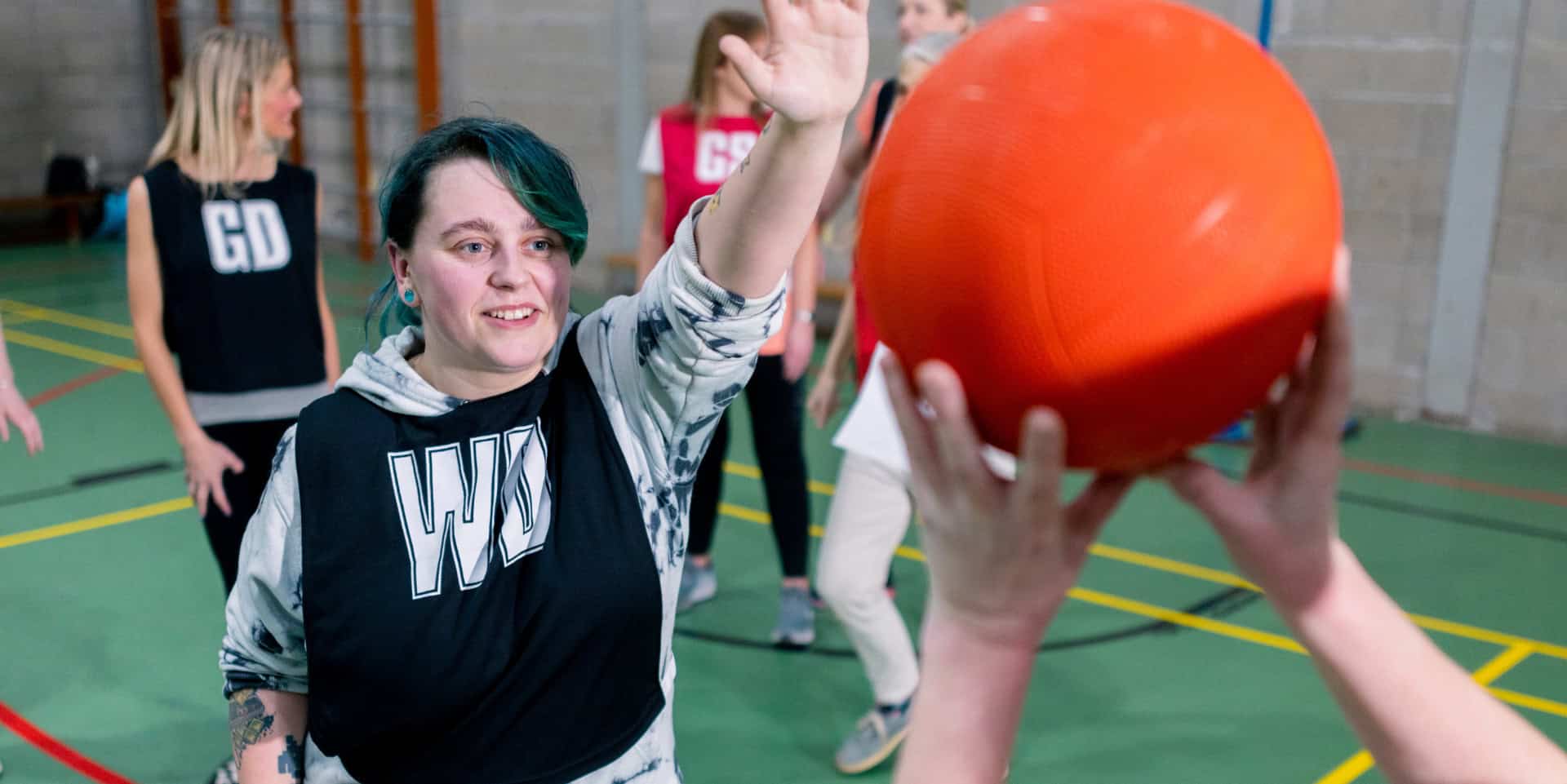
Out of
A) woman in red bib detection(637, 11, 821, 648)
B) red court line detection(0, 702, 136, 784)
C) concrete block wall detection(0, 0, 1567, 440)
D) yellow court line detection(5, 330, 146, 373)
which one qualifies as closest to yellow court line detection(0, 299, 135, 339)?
yellow court line detection(5, 330, 146, 373)

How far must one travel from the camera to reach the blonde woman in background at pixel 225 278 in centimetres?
351

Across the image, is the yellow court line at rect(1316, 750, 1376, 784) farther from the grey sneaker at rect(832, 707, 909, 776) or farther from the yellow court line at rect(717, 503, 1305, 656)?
the grey sneaker at rect(832, 707, 909, 776)

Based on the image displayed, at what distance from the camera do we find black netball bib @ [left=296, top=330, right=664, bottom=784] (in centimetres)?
183

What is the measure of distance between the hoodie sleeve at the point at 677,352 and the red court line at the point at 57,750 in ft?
7.83

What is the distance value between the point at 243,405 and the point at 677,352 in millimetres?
2212

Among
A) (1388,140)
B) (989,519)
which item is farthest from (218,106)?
(1388,140)

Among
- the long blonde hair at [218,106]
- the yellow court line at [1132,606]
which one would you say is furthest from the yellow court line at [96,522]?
the long blonde hair at [218,106]

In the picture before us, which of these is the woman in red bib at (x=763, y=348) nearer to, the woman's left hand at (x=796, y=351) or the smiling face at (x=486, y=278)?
the woman's left hand at (x=796, y=351)

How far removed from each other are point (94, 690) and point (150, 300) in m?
1.31

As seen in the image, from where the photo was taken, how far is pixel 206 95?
353 cm

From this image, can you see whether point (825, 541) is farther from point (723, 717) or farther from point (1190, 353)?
point (1190, 353)

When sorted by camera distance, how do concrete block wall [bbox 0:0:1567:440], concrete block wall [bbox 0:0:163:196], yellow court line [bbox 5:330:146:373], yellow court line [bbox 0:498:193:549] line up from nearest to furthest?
1. yellow court line [bbox 0:498:193:549]
2. concrete block wall [bbox 0:0:1567:440]
3. yellow court line [bbox 5:330:146:373]
4. concrete block wall [bbox 0:0:163:196]

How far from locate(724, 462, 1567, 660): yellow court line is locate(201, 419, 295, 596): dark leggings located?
1837mm

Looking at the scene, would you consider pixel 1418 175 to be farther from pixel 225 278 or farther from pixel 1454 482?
pixel 225 278
